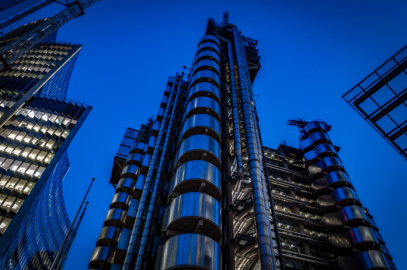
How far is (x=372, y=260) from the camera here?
1428 inches

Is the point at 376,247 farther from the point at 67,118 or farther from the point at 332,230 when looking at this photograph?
the point at 67,118

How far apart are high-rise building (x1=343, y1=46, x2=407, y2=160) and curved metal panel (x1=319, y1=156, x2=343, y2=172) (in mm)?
32683

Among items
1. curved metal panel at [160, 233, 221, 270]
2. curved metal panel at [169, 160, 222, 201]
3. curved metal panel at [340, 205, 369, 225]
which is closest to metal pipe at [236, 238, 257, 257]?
curved metal panel at [160, 233, 221, 270]

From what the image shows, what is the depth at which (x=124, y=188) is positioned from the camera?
39.0 metres

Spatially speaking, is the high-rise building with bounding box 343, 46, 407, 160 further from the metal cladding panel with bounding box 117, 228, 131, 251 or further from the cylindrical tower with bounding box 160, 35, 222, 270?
the metal cladding panel with bounding box 117, 228, 131, 251

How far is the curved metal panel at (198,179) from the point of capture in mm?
21656

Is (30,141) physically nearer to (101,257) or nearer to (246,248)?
(101,257)

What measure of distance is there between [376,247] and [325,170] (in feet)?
51.4

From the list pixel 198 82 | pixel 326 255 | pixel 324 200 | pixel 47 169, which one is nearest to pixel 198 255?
pixel 198 82

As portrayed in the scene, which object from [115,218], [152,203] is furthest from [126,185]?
[152,203]

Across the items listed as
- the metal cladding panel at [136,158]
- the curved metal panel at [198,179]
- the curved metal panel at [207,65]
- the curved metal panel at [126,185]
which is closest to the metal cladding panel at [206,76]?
the curved metal panel at [207,65]

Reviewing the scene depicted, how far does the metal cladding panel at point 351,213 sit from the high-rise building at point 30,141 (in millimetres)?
41627

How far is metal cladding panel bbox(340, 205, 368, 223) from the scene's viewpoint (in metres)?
41.3

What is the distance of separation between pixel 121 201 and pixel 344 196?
36.7 meters
